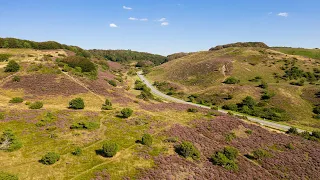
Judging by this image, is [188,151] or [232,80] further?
[232,80]

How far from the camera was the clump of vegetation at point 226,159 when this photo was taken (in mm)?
31953

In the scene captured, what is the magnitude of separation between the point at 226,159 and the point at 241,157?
4175 mm

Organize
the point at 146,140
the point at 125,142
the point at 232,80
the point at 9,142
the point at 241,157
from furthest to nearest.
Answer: the point at 232,80 → the point at 241,157 → the point at 125,142 → the point at 146,140 → the point at 9,142

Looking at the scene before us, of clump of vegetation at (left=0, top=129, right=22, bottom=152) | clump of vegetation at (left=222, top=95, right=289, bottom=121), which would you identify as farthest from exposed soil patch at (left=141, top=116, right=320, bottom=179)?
clump of vegetation at (left=222, top=95, right=289, bottom=121)

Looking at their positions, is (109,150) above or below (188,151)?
above

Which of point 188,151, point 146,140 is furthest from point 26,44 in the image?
point 188,151

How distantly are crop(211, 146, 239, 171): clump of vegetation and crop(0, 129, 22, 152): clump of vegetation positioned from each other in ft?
89.6

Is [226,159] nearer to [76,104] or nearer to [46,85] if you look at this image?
[76,104]

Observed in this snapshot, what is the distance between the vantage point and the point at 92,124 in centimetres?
3791

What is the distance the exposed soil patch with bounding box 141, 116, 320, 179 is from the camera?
2972 cm

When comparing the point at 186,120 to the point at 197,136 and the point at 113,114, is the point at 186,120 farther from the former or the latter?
the point at 113,114

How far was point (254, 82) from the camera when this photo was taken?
334 ft

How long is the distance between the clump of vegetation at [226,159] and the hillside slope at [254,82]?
119ft

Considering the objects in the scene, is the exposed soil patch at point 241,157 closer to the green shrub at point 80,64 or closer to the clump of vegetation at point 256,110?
the clump of vegetation at point 256,110
